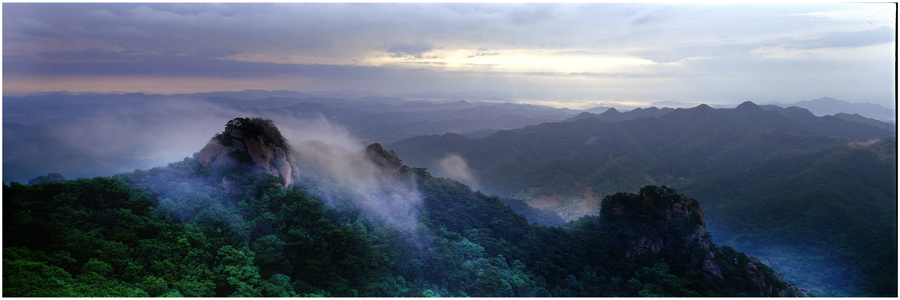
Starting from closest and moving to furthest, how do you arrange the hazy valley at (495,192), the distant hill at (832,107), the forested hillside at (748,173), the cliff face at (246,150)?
the hazy valley at (495,192) → the cliff face at (246,150) → the forested hillside at (748,173) → the distant hill at (832,107)

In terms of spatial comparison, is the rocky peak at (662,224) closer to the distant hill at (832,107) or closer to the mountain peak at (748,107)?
the mountain peak at (748,107)

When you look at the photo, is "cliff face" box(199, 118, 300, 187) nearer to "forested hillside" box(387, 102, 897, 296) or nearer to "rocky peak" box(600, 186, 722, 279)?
"rocky peak" box(600, 186, 722, 279)

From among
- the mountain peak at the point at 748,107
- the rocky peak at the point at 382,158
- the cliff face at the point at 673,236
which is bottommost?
the cliff face at the point at 673,236

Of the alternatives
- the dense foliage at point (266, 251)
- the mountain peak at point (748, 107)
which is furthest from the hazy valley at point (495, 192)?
the mountain peak at point (748, 107)

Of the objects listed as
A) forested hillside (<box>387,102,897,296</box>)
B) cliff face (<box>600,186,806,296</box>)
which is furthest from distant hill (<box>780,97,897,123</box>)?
cliff face (<box>600,186,806,296</box>)

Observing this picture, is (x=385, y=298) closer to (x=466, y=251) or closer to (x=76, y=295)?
(x=466, y=251)

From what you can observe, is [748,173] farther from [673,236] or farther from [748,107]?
[748,107]
